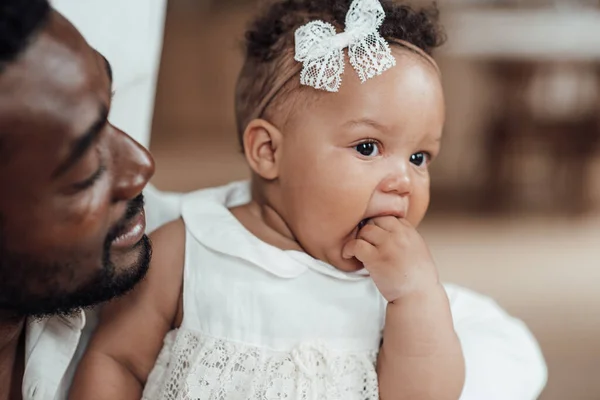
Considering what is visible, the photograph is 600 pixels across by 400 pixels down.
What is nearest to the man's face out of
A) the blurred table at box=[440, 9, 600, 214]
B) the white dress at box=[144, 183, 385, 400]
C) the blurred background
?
the white dress at box=[144, 183, 385, 400]

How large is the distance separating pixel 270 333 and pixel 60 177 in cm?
39

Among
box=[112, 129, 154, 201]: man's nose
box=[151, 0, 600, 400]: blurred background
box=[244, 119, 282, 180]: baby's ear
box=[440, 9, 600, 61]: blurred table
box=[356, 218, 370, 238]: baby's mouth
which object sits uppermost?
box=[112, 129, 154, 201]: man's nose

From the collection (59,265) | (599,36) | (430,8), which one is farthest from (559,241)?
(59,265)

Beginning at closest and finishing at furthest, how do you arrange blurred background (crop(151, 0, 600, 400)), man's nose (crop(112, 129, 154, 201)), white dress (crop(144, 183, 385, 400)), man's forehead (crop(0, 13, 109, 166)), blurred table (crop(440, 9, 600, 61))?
1. man's forehead (crop(0, 13, 109, 166))
2. man's nose (crop(112, 129, 154, 201))
3. white dress (crop(144, 183, 385, 400))
4. blurred background (crop(151, 0, 600, 400))
5. blurred table (crop(440, 9, 600, 61))

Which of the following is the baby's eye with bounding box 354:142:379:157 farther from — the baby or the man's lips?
the man's lips

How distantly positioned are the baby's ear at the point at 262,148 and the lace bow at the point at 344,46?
9 centimetres

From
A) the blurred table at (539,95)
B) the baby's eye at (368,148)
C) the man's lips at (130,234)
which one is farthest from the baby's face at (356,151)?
the blurred table at (539,95)

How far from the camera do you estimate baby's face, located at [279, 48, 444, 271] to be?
0.94 metres

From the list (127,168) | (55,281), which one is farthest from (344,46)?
(55,281)

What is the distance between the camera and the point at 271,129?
1005 mm

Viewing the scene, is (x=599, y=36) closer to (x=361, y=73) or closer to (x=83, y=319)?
(x=361, y=73)

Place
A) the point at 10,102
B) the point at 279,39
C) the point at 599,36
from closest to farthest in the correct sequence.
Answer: the point at 10,102 < the point at 279,39 < the point at 599,36

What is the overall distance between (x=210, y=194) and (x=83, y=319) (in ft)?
0.87

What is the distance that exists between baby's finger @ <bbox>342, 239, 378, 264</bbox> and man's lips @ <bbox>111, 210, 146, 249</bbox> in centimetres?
27
